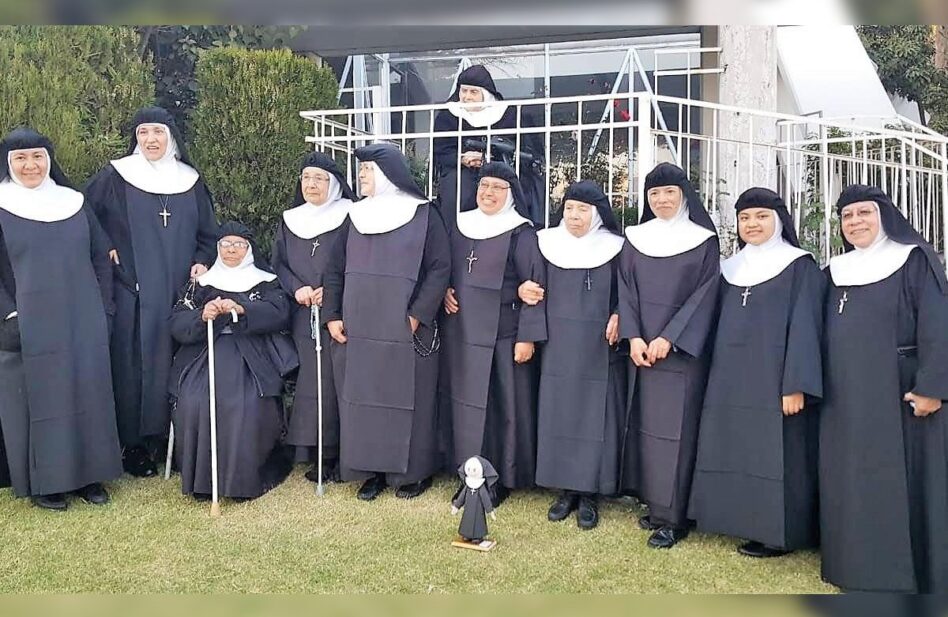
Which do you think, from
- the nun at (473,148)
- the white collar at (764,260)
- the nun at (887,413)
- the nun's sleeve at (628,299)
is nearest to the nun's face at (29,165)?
the nun at (473,148)

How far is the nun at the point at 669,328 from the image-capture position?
407 cm

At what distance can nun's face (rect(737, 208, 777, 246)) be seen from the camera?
3889 millimetres

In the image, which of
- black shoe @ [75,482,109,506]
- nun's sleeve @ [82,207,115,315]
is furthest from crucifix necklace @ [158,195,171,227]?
black shoe @ [75,482,109,506]

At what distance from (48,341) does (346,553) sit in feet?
6.33

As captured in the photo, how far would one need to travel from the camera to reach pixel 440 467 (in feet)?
16.3

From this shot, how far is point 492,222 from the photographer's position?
464 cm

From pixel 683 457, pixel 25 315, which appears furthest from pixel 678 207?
pixel 25 315

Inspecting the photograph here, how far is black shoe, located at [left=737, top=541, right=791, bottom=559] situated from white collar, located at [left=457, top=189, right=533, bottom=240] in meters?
1.90

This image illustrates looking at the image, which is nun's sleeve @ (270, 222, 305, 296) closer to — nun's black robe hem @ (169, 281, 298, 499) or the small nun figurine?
nun's black robe hem @ (169, 281, 298, 499)

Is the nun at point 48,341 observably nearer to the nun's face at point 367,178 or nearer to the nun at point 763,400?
the nun's face at point 367,178

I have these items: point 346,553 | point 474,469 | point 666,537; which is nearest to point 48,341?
point 346,553

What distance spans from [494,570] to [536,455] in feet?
3.02

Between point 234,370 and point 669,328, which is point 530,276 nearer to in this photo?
point 669,328

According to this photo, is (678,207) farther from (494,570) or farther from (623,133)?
(623,133)
